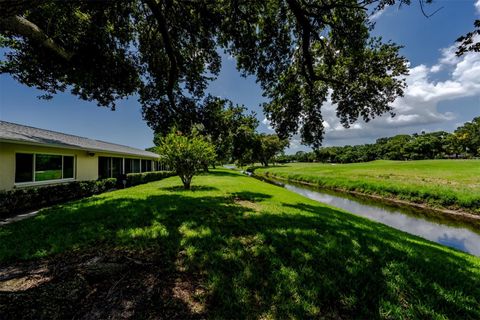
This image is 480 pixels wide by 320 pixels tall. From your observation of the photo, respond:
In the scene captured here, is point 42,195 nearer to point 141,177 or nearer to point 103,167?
point 103,167

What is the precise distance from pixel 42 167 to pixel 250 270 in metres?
12.7

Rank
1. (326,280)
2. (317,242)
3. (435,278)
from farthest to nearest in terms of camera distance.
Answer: (317,242), (435,278), (326,280)

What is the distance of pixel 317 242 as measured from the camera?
471 centimetres

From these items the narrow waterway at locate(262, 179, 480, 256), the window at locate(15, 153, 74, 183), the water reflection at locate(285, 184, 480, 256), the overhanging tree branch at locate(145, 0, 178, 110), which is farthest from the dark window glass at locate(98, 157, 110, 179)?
the water reflection at locate(285, 184, 480, 256)

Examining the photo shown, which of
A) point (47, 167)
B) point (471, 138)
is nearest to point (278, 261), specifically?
point (47, 167)

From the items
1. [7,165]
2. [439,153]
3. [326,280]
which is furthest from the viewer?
[439,153]

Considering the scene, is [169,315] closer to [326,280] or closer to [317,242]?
[326,280]

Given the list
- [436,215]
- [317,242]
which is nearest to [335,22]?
[317,242]

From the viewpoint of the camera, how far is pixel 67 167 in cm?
1255

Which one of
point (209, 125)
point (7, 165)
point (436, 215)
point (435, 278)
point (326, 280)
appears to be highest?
point (209, 125)

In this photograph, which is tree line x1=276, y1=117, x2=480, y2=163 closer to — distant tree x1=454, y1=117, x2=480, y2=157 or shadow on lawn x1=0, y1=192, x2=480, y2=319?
distant tree x1=454, y1=117, x2=480, y2=157

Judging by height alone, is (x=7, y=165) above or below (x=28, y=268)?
above

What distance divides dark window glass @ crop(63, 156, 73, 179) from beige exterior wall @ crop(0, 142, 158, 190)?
268mm

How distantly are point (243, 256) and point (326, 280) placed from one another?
1.47 metres
